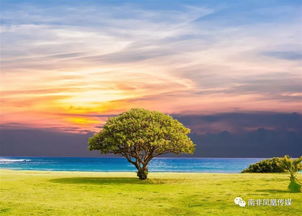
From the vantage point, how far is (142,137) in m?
59.8

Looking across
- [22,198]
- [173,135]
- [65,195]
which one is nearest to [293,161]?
[173,135]

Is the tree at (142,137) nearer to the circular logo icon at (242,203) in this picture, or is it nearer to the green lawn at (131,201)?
the green lawn at (131,201)

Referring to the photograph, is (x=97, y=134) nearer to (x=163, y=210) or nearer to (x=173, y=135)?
(x=173, y=135)

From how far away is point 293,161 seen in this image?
46.7m

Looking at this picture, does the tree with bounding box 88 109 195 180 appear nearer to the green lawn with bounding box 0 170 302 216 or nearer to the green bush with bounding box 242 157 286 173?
the green lawn with bounding box 0 170 302 216

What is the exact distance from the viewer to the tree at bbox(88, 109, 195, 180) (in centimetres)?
6012

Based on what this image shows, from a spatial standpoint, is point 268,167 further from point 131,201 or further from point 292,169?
point 131,201

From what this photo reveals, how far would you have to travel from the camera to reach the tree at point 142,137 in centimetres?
6012

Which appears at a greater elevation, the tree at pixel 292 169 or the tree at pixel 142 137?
the tree at pixel 142 137

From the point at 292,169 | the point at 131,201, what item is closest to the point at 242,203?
the point at 131,201

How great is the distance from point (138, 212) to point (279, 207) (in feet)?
35.9

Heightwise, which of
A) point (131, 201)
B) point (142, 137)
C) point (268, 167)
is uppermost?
point (142, 137)

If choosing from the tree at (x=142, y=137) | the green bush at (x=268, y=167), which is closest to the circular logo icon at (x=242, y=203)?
the tree at (x=142, y=137)

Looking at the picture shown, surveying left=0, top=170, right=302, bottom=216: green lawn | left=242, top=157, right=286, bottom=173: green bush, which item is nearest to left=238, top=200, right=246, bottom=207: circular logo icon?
left=0, top=170, right=302, bottom=216: green lawn
